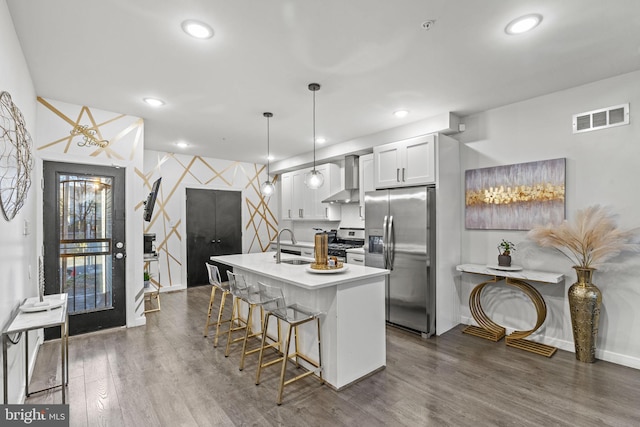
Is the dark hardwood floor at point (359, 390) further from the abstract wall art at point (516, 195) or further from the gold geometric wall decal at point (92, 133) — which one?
the gold geometric wall decal at point (92, 133)

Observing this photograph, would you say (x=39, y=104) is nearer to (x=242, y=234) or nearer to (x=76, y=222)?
(x=76, y=222)

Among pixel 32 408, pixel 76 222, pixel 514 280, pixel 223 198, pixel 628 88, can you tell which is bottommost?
pixel 32 408

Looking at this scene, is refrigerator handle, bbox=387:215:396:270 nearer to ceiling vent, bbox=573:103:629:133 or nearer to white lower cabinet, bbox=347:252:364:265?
white lower cabinet, bbox=347:252:364:265

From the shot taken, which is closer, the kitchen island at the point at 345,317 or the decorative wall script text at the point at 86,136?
the kitchen island at the point at 345,317

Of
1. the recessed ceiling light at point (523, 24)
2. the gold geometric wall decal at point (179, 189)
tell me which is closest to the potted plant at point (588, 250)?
the recessed ceiling light at point (523, 24)

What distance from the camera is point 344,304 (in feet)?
8.33

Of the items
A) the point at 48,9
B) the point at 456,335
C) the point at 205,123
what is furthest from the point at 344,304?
the point at 205,123

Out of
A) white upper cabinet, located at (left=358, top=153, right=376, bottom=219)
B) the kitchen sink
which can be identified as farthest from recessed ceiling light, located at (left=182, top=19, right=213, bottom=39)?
white upper cabinet, located at (left=358, top=153, right=376, bottom=219)

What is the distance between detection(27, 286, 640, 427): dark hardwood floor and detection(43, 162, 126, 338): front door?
43cm

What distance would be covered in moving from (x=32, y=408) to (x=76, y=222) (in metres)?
2.32

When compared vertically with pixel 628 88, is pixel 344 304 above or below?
below

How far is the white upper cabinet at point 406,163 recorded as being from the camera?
3738 millimetres

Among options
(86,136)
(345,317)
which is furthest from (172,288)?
(345,317)

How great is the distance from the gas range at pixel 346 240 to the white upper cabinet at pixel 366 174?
805 mm
